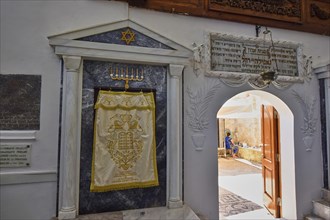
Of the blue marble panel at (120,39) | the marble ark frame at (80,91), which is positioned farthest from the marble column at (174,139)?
the blue marble panel at (120,39)

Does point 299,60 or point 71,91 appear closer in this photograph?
point 71,91

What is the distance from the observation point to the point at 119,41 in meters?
2.61

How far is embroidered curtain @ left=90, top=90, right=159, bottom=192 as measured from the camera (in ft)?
8.25

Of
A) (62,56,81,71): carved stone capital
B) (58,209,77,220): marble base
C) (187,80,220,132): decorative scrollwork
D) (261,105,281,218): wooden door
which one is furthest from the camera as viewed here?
(261,105,281,218): wooden door

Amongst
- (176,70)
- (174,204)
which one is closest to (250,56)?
(176,70)

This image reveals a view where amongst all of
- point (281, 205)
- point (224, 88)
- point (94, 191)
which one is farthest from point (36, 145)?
point (281, 205)

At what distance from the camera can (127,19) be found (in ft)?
8.64

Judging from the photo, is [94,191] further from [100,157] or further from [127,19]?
[127,19]

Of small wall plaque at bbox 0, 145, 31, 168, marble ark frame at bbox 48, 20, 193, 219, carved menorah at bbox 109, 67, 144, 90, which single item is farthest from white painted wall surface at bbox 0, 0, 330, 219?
carved menorah at bbox 109, 67, 144, 90

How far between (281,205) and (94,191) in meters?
3.06

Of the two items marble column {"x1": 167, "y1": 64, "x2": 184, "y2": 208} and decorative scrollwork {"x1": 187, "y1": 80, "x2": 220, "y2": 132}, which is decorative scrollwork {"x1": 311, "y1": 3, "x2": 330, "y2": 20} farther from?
marble column {"x1": 167, "y1": 64, "x2": 184, "y2": 208}

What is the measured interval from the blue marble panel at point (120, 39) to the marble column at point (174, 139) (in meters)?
0.36

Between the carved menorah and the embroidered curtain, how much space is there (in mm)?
193

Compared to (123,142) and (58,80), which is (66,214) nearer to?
(123,142)
